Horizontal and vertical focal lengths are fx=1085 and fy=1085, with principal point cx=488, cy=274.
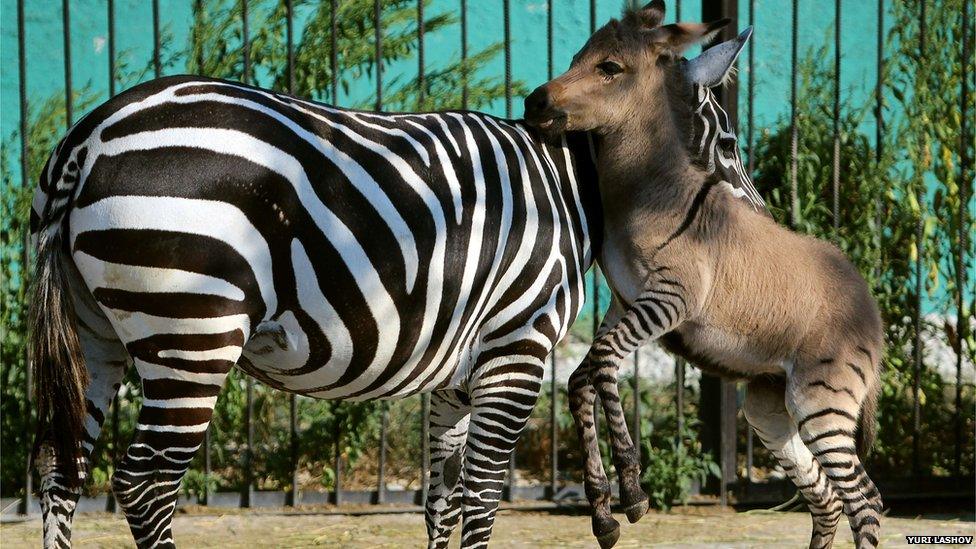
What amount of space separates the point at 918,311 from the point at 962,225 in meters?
0.65

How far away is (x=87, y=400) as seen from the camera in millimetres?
4020

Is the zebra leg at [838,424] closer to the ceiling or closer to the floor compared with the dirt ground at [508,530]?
closer to the ceiling

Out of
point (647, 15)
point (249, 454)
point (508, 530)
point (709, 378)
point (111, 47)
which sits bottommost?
point (508, 530)

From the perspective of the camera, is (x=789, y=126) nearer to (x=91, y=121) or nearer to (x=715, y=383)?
(x=715, y=383)

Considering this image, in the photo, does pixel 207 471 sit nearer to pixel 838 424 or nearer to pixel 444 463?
pixel 444 463

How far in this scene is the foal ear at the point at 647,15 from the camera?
4.61 metres

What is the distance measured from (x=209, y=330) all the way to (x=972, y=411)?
19.0 ft

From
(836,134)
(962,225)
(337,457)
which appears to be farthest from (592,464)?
(962,225)

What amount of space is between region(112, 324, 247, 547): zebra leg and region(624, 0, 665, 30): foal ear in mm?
2190

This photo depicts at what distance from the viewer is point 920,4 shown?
285 inches

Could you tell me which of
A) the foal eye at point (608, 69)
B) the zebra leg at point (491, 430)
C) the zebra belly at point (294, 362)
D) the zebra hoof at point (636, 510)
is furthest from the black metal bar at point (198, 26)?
the zebra hoof at point (636, 510)

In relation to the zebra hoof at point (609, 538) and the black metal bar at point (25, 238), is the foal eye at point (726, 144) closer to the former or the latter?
the zebra hoof at point (609, 538)

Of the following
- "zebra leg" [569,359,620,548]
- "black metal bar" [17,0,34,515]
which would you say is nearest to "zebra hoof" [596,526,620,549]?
"zebra leg" [569,359,620,548]

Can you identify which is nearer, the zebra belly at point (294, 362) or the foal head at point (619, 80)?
the zebra belly at point (294, 362)
